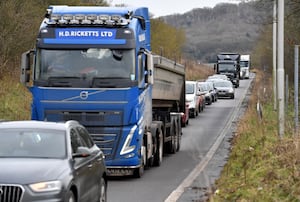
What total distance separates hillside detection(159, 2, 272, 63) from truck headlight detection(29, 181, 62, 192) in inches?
5879

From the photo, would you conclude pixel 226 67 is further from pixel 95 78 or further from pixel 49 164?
pixel 49 164

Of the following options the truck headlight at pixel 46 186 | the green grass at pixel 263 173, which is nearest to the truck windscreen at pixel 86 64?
the green grass at pixel 263 173

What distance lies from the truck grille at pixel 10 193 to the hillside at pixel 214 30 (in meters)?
150

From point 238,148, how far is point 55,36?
6288mm

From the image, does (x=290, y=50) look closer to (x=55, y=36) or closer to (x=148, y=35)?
Answer: (x=148, y=35)

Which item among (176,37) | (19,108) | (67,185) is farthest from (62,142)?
(176,37)

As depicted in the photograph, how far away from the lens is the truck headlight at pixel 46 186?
931cm

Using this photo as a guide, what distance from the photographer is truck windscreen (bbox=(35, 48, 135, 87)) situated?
16.5 metres

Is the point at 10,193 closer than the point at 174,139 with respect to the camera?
Yes

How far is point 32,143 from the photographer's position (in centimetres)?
1079

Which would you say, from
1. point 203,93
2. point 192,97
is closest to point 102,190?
point 192,97

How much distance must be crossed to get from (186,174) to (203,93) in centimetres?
2849

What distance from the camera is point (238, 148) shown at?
20.2 metres

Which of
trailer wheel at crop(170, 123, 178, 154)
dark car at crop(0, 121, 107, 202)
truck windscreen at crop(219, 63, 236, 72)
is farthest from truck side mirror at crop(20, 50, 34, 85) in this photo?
truck windscreen at crop(219, 63, 236, 72)
